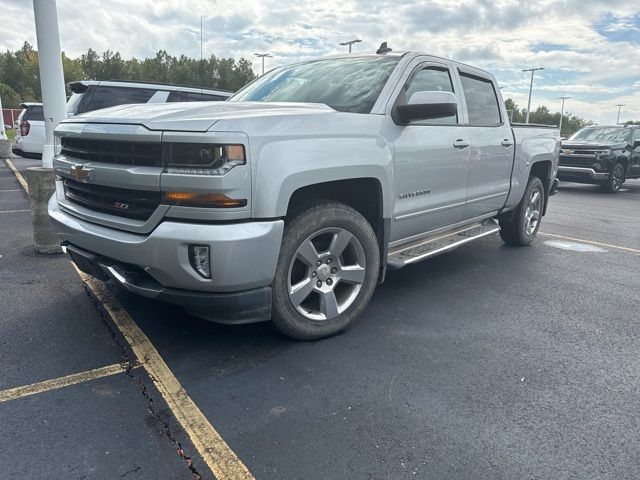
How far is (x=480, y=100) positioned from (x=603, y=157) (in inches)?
403

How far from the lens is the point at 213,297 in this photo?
2768 mm

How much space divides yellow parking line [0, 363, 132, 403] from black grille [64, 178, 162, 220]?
91 centimetres

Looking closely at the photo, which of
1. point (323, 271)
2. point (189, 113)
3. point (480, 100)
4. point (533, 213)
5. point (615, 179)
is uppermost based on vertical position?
point (480, 100)

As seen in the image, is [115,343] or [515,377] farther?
[115,343]

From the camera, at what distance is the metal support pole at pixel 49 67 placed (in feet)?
18.0

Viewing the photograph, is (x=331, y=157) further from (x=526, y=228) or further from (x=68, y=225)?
(x=526, y=228)

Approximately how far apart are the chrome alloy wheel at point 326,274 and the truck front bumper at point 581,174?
12194 mm

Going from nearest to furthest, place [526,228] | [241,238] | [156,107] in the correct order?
[241,238] → [156,107] → [526,228]

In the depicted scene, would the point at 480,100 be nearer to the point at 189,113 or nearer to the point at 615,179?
the point at 189,113

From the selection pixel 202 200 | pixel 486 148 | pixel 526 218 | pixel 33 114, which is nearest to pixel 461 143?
pixel 486 148

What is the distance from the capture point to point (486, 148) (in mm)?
4816

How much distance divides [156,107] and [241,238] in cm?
120

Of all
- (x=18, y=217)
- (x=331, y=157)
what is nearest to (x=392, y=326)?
(x=331, y=157)

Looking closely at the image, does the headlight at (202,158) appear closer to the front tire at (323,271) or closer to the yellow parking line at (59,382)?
the front tire at (323,271)
